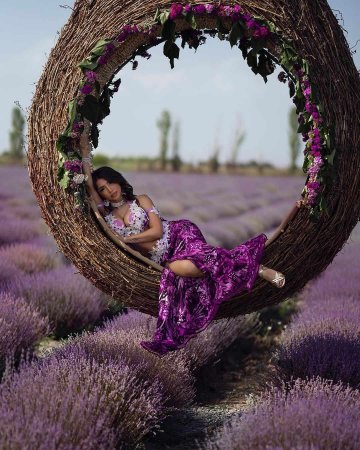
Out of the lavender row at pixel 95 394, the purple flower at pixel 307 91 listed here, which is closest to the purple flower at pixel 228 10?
the purple flower at pixel 307 91

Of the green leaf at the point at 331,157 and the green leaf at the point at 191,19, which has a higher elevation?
the green leaf at the point at 191,19

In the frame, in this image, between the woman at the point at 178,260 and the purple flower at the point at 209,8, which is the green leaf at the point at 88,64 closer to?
A: the woman at the point at 178,260

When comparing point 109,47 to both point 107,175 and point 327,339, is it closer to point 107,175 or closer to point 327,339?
point 107,175

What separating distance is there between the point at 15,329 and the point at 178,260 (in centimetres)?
132

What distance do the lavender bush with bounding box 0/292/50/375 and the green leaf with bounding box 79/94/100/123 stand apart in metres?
1.36

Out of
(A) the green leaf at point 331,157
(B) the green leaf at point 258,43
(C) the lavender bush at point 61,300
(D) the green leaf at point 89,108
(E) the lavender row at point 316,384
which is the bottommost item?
(C) the lavender bush at point 61,300

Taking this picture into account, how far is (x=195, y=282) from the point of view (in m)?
3.77

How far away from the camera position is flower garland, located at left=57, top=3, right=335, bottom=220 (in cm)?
363

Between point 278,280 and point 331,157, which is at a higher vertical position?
point 331,157

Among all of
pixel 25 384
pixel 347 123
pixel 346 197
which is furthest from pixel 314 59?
pixel 25 384

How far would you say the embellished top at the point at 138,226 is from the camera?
3.90 m

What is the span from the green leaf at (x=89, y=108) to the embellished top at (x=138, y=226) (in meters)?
0.52

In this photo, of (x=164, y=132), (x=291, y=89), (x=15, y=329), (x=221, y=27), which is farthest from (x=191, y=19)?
(x=164, y=132)

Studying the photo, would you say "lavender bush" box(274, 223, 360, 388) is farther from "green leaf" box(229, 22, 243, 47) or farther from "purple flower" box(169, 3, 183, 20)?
"purple flower" box(169, 3, 183, 20)
